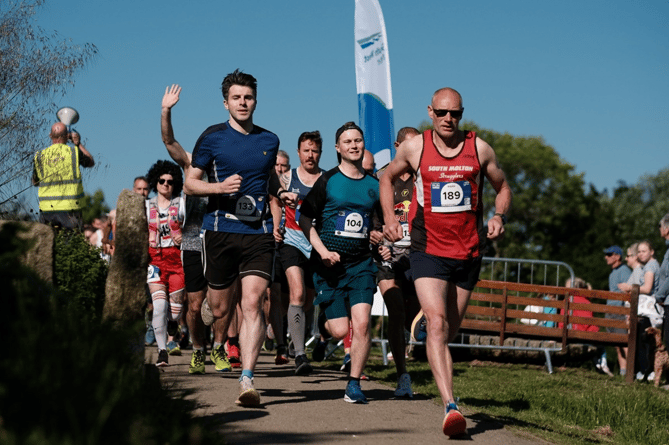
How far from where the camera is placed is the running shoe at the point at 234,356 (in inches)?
380

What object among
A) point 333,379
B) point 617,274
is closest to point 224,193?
point 333,379

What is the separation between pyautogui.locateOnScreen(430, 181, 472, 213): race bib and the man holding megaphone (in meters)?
4.91

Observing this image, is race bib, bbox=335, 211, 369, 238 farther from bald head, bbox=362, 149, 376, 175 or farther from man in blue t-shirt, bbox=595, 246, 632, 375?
man in blue t-shirt, bbox=595, 246, 632, 375

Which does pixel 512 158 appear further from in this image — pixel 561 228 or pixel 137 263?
pixel 137 263

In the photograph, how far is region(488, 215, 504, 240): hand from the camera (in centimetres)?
605

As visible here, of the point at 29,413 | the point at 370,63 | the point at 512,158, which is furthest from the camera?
the point at 512,158

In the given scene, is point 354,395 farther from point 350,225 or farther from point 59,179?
point 59,179

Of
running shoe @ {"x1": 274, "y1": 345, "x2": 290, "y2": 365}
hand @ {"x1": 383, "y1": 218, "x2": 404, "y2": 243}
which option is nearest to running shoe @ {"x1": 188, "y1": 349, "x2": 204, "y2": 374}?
running shoe @ {"x1": 274, "y1": 345, "x2": 290, "y2": 365}

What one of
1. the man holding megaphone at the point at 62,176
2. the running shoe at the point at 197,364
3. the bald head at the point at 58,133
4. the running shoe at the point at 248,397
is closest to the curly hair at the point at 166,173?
the man holding megaphone at the point at 62,176

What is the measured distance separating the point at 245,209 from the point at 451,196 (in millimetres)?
1668

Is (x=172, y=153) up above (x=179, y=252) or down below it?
above

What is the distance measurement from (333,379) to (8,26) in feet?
16.3

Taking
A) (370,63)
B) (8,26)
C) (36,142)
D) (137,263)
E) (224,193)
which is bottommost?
(137,263)

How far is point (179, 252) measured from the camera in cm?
985
